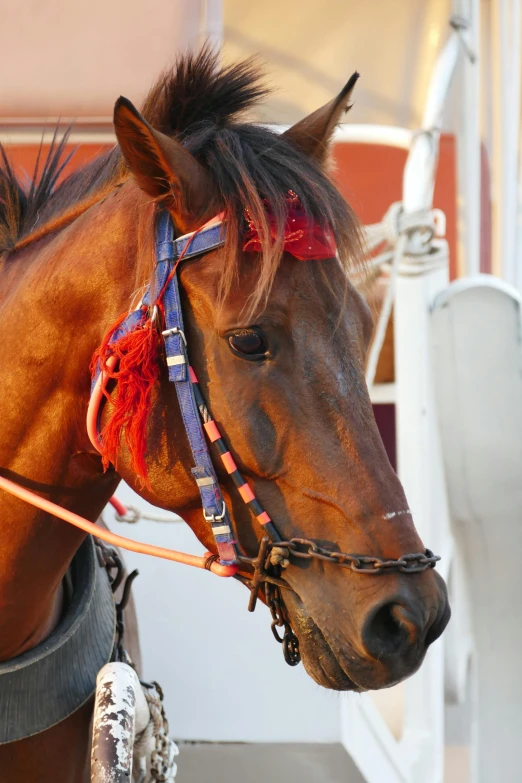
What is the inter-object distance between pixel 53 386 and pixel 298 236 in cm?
48

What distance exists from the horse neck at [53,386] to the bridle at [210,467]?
0.08 metres

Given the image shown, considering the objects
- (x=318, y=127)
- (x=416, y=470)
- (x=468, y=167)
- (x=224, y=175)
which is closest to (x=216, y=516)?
(x=224, y=175)

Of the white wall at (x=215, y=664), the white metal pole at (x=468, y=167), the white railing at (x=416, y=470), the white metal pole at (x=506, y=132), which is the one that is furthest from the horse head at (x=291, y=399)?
the white metal pole at (x=506, y=132)

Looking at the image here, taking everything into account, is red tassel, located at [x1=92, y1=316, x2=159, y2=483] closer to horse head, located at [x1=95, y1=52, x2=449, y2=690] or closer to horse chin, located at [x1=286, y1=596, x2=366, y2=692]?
horse head, located at [x1=95, y1=52, x2=449, y2=690]

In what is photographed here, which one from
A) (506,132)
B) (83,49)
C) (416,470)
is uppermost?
(83,49)

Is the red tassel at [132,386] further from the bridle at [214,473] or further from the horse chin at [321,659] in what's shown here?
the horse chin at [321,659]

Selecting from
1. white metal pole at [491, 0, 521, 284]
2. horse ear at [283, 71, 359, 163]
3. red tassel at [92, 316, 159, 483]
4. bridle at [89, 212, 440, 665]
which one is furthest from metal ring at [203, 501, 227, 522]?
white metal pole at [491, 0, 521, 284]

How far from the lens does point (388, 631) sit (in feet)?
3.91

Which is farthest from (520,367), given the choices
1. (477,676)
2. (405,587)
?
(405,587)

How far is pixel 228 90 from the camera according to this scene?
154 cm

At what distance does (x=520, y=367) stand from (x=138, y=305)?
1.80m

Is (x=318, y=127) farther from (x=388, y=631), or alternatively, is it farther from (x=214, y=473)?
(x=388, y=631)

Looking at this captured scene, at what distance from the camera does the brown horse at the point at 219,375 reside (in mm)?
1223

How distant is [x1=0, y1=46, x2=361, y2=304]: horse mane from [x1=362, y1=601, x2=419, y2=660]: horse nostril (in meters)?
0.47
